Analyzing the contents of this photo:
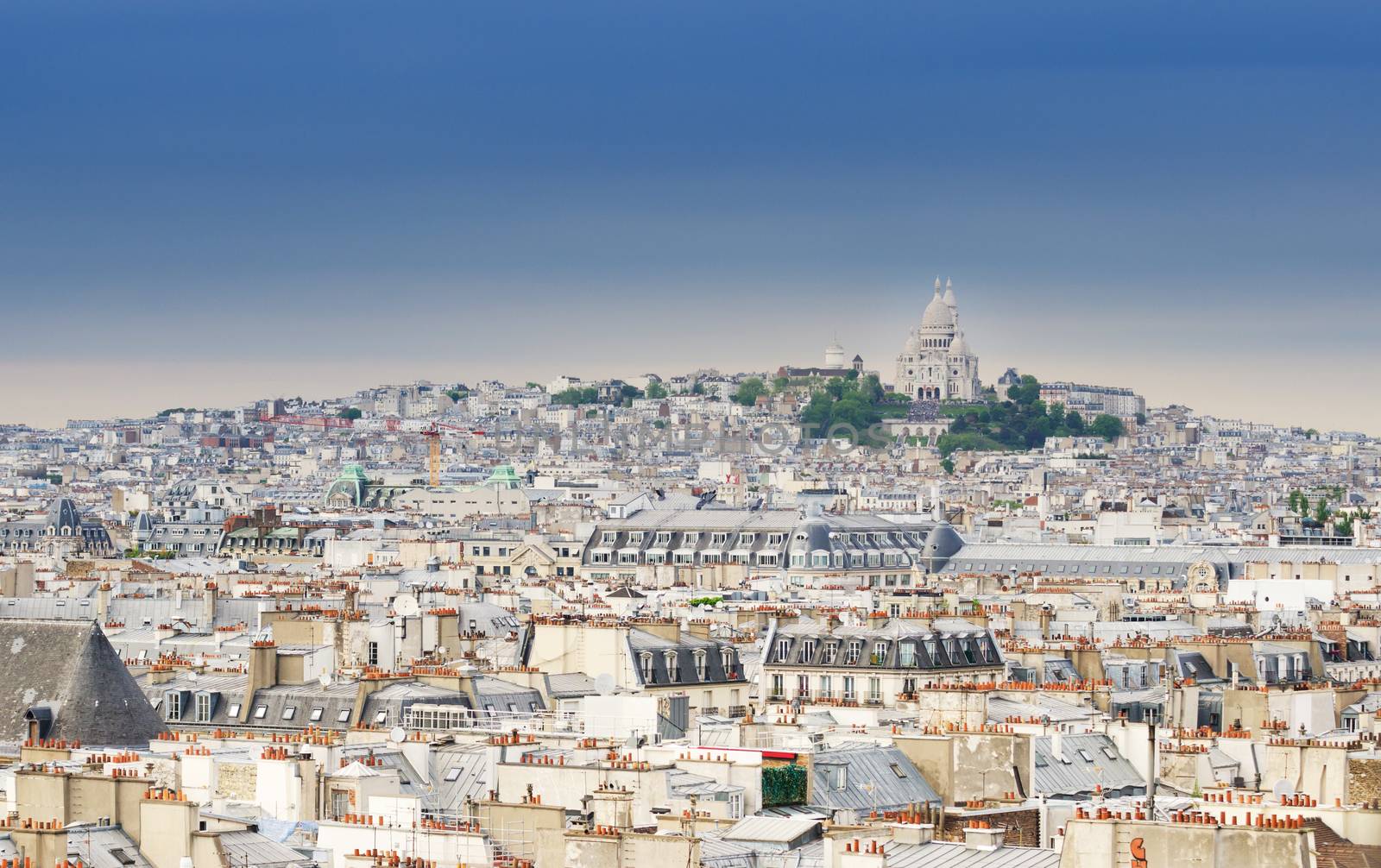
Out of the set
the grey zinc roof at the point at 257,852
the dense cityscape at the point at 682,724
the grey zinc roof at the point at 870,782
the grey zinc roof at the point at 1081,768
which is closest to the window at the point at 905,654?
the dense cityscape at the point at 682,724

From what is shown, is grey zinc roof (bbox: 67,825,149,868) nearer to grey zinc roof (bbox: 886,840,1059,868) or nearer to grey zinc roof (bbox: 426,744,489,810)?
grey zinc roof (bbox: 426,744,489,810)

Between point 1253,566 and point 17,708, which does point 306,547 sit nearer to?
point 1253,566

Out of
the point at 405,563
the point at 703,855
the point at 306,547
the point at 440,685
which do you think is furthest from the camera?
the point at 306,547

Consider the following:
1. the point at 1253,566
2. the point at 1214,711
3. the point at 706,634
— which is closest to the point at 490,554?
the point at 1253,566

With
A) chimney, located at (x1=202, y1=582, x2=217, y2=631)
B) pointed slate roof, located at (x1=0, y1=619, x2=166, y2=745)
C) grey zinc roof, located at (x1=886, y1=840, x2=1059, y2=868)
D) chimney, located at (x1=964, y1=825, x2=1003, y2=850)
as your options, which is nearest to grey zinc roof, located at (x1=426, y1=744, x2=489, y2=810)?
pointed slate roof, located at (x1=0, y1=619, x2=166, y2=745)

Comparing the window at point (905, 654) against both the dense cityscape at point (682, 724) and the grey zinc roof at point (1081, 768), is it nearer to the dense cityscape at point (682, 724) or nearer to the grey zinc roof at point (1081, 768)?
the dense cityscape at point (682, 724)

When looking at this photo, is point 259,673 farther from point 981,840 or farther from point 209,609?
point 209,609

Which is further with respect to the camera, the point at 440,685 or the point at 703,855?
the point at 440,685
